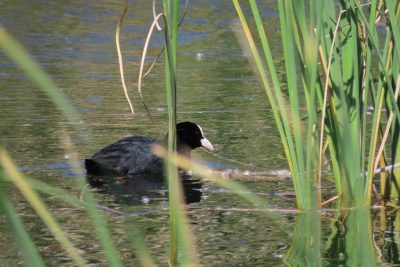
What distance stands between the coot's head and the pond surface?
13cm

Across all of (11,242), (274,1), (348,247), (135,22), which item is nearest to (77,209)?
(11,242)

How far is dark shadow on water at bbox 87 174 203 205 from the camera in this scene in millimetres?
5688

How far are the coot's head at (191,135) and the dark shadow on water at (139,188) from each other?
1.53 ft

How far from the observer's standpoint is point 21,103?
838 centimetres


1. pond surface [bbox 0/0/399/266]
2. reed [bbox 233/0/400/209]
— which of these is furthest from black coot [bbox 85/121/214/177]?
reed [bbox 233/0/400/209]

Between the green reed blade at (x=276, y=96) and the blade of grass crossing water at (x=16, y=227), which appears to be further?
the green reed blade at (x=276, y=96)

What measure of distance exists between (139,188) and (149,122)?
6.02ft

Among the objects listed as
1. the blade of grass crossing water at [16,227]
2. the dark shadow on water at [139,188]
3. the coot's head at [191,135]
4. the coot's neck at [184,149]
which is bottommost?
the dark shadow on water at [139,188]

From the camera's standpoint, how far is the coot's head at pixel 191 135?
23.1 feet

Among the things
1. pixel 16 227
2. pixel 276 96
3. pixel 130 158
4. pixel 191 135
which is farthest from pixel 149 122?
pixel 16 227

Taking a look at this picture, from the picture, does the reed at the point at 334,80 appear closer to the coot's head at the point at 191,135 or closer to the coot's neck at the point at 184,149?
the coot's head at the point at 191,135

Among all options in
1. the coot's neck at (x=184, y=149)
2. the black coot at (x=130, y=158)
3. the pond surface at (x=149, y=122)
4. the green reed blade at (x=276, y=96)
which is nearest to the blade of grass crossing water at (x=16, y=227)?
the pond surface at (x=149, y=122)

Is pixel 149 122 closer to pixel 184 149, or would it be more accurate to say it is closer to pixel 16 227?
pixel 184 149

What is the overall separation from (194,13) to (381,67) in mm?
10466
